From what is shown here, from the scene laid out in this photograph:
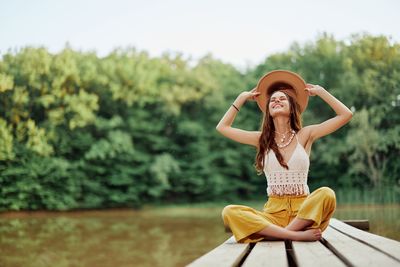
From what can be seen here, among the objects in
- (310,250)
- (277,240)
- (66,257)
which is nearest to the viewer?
(310,250)

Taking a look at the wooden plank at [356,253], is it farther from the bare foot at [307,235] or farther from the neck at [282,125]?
the neck at [282,125]

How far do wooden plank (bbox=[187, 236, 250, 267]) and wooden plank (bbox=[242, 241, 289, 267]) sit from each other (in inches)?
1.7

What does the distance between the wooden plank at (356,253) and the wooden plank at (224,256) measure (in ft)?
1.10

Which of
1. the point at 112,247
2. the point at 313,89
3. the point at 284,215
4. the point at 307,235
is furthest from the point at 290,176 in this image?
the point at 112,247

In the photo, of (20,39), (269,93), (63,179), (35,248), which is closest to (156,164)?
(63,179)

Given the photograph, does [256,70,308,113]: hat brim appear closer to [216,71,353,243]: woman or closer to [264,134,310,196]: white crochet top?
[216,71,353,243]: woman

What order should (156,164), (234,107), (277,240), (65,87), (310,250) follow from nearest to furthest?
(310,250) → (277,240) → (234,107) → (65,87) → (156,164)

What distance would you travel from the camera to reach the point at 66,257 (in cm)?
498

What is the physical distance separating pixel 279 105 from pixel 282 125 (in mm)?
104

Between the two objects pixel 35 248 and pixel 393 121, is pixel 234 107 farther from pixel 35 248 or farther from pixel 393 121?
pixel 393 121

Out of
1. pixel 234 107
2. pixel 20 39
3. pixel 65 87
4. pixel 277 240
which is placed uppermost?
pixel 20 39

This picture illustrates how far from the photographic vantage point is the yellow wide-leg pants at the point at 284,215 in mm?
2174

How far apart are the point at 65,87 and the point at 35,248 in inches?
398

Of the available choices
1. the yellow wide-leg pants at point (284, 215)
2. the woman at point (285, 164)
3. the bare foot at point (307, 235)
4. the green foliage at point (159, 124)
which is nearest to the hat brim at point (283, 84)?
the woman at point (285, 164)
